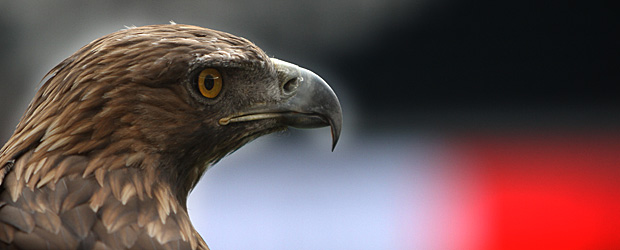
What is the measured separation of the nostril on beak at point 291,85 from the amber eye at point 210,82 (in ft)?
0.72

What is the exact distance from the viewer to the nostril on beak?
5.54 ft

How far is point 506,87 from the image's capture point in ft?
14.1

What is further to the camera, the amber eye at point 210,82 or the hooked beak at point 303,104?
the hooked beak at point 303,104

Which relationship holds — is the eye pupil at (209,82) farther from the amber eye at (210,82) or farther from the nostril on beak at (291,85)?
the nostril on beak at (291,85)

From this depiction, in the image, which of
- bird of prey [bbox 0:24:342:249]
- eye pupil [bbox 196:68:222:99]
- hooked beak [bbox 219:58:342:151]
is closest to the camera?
bird of prey [bbox 0:24:342:249]

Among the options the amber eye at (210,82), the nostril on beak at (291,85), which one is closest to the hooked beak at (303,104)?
the nostril on beak at (291,85)

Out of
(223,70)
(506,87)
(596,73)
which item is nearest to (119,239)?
(223,70)

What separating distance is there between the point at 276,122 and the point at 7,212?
74 centimetres

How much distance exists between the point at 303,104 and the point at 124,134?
1.70 ft

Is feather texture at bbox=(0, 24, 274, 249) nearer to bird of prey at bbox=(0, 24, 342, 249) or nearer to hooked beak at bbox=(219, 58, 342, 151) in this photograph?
bird of prey at bbox=(0, 24, 342, 249)

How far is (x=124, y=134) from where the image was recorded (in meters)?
1.45

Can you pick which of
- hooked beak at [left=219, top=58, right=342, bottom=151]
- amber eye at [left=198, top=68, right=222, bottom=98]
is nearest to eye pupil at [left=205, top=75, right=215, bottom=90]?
amber eye at [left=198, top=68, right=222, bottom=98]

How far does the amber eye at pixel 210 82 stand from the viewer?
150cm

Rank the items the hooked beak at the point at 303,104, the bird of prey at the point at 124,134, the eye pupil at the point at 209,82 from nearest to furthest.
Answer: the bird of prey at the point at 124,134
the eye pupil at the point at 209,82
the hooked beak at the point at 303,104
